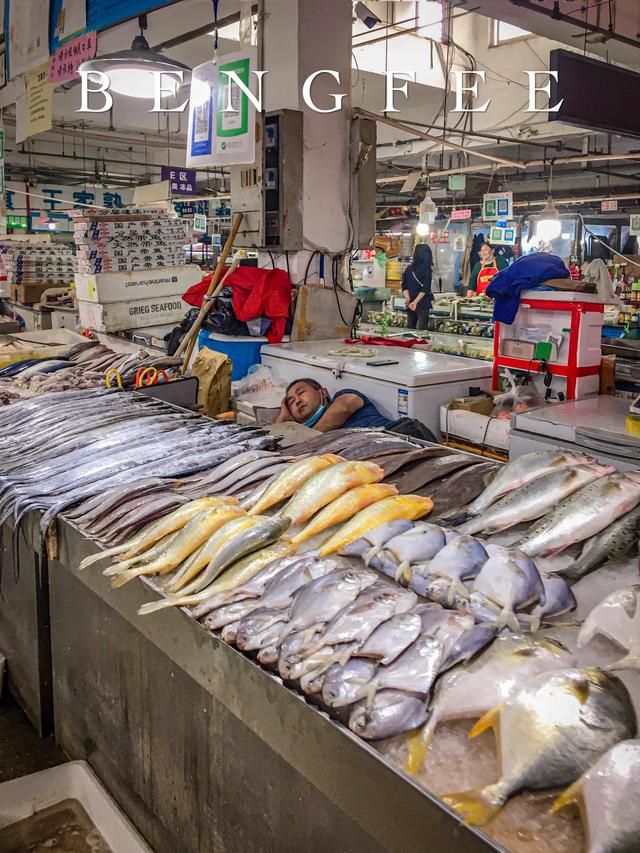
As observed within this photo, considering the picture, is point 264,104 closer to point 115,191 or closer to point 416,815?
point 416,815

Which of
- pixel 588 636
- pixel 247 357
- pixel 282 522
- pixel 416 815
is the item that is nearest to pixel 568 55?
pixel 247 357

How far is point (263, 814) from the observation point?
6.61ft

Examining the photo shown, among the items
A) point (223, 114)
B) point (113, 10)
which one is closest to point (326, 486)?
point (223, 114)

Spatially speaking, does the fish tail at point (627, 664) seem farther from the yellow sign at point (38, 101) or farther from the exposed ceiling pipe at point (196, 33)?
the exposed ceiling pipe at point (196, 33)

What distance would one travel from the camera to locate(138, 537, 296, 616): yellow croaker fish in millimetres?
1961

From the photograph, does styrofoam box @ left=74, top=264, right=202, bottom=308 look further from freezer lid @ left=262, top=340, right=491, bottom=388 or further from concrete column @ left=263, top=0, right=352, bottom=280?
freezer lid @ left=262, top=340, right=491, bottom=388

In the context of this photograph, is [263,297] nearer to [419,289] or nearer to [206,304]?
[206,304]

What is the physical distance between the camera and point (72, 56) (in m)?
5.64

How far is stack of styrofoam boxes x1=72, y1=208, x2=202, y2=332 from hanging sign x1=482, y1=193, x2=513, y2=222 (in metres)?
7.18

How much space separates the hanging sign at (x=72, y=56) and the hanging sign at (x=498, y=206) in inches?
369

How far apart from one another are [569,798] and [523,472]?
1.20 metres

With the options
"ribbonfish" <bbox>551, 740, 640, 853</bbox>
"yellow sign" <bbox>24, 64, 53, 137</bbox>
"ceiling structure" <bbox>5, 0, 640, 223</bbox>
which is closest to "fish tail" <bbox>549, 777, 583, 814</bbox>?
"ribbonfish" <bbox>551, 740, 640, 853</bbox>

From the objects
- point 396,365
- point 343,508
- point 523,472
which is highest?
point 396,365

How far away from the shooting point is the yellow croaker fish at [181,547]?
217cm
